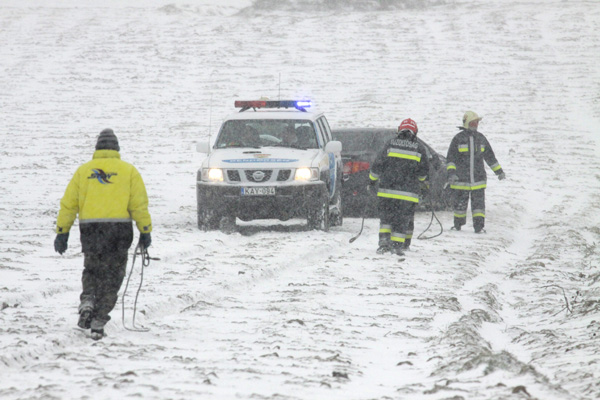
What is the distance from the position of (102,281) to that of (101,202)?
22.1 inches

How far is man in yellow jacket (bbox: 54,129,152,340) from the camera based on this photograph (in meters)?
6.18

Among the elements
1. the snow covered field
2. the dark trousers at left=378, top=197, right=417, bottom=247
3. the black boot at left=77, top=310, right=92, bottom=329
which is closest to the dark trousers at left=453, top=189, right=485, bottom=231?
the snow covered field

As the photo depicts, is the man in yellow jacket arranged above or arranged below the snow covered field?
above

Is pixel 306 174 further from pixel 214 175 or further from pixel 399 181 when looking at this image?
pixel 399 181

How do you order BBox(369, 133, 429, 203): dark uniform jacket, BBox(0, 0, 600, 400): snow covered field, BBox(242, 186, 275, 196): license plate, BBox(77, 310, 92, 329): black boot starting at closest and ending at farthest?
BBox(0, 0, 600, 400): snow covered field < BBox(77, 310, 92, 329): black boot < BBox(369, 133, 429, 203): dark uniform jacket < BBox(242, 186, 275, 196): license plate

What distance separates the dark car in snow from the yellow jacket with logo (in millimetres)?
8296

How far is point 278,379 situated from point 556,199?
14.4 meters

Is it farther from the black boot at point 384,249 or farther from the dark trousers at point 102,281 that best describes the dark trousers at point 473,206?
the dark trousers at point 102,281

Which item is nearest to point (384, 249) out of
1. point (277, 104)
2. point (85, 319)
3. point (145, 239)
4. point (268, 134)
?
point (268, 134)

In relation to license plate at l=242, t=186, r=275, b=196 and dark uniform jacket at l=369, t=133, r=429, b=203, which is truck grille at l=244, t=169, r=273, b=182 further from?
dark uniform jacket at l=369, t=133, r=429, b=203

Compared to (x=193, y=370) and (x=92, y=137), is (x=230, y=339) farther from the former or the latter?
(x=92, y=137)

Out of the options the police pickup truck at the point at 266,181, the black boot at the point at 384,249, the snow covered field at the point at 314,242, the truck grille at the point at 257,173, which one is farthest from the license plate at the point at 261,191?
the black boot at the point at 384,249

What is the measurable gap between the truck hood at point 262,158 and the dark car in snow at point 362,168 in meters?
1.79

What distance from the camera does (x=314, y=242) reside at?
37.9 ft
